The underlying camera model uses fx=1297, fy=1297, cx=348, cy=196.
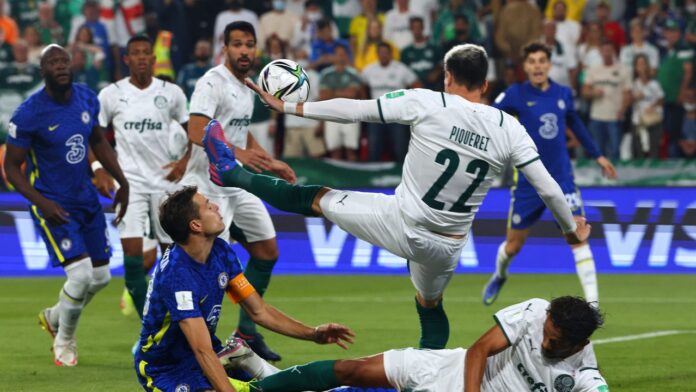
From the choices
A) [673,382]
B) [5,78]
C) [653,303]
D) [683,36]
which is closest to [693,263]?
[653,303]

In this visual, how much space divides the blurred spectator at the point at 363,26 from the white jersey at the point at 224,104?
9.29 meters

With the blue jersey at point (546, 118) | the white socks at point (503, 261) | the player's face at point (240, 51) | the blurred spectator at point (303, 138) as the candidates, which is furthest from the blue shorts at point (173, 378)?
the blurred spectator at point (303, 138)

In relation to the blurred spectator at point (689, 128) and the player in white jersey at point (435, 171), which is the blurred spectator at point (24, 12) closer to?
the blurred spectator at point (689, 128)

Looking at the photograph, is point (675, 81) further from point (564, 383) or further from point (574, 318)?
point (574, 318)

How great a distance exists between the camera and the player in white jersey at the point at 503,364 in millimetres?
6992

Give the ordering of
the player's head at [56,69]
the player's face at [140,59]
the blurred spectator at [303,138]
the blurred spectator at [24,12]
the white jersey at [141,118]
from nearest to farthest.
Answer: the player's head at [56,69] < the player's face at [140,59] < the white jersey at [141,118] < the blurred spectator at [303,138] < the blurred spectator at [24,12]

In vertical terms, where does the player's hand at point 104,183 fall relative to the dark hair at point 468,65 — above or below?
below

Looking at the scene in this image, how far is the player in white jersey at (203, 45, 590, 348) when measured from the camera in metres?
7.98

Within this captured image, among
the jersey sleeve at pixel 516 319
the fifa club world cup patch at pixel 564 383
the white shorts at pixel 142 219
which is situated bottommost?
the white shorts at pixel 142 219

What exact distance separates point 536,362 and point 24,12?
→ 15258 millimetres

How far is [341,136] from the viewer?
1864cm

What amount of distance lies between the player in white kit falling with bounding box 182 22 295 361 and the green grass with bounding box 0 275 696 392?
29.4 inches

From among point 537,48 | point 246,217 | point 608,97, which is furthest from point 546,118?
point 608,97

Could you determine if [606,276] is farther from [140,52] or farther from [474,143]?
[474,143]
